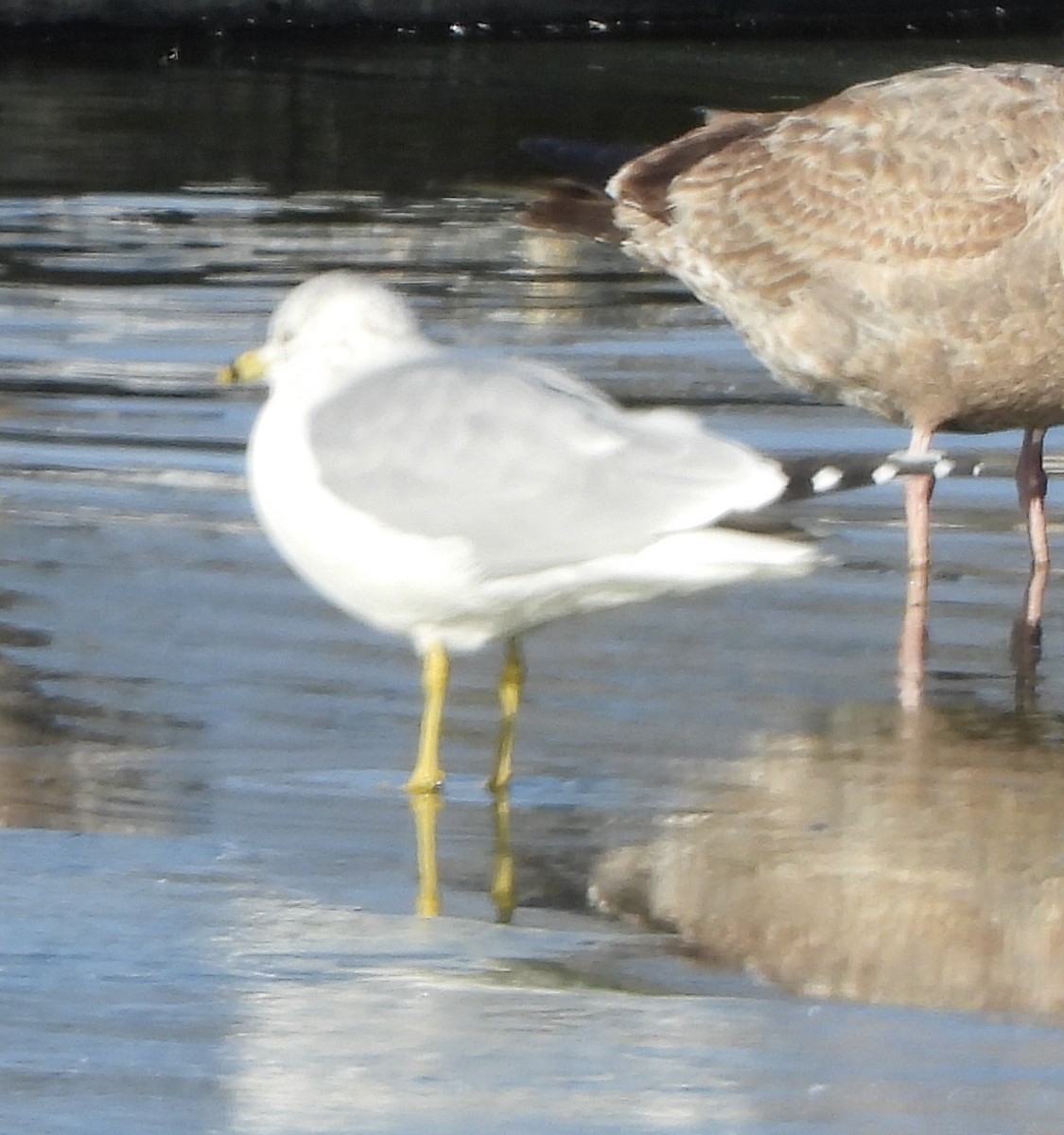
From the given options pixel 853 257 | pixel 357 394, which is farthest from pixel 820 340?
pixel 357 394

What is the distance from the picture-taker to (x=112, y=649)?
276 inches

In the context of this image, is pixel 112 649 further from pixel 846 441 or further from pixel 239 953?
pixel 846 441

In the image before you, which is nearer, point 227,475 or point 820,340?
point 820,340

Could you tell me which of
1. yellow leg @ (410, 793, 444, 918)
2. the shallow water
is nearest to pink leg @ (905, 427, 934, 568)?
the shallow water

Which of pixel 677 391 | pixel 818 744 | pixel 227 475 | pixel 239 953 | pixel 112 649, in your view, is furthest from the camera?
pixel 677 391

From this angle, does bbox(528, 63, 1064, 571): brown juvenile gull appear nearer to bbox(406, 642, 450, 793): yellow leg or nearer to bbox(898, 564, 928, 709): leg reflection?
bbox(898, 564, 928, 709): leg reflection

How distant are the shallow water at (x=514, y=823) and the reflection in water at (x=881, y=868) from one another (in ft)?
0.04

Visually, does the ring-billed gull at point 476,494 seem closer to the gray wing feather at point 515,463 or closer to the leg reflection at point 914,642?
the gray wing feather at point 515,463

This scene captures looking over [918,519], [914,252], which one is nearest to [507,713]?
[918,519]

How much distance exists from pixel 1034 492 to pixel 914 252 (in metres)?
0.79

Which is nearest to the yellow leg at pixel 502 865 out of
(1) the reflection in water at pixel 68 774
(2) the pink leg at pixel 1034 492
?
(1) the reflection in water at pixel 68 774

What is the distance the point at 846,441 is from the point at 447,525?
3842mm

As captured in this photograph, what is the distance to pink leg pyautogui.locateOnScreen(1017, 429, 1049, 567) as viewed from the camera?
8.02m

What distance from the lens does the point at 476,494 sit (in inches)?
227
